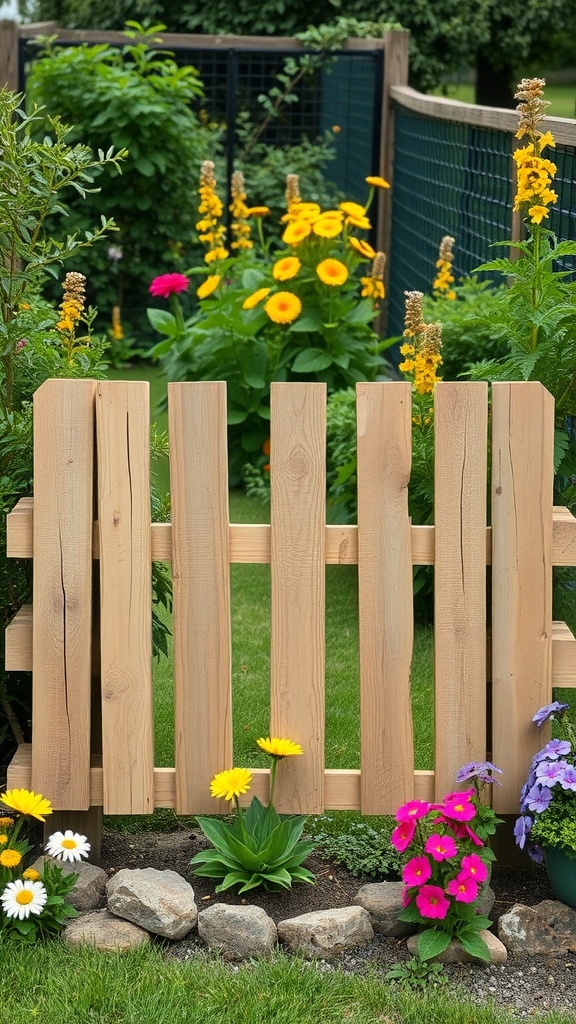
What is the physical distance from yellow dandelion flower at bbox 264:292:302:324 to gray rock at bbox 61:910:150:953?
412cm

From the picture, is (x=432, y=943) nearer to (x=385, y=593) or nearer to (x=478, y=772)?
(x=478, y=772)

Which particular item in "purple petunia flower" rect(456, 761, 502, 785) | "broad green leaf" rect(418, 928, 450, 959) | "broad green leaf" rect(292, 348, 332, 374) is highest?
"broad green leaf" rect(292, 348, 332, 374)

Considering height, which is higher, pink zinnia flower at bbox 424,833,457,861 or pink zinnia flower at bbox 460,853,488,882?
pink zinnia flower at bbox 424,833,457,861

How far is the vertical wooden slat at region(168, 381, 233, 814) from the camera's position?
277cm

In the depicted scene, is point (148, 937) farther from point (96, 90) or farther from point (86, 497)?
point (96, 90)

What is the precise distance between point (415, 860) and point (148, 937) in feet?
1.87

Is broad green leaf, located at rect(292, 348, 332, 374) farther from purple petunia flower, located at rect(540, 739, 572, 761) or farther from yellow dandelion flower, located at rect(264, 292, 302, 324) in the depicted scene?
purple petunia flower, located at rect(540, 739, 572, 761)

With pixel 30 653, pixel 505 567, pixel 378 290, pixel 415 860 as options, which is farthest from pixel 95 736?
pixel 378 290

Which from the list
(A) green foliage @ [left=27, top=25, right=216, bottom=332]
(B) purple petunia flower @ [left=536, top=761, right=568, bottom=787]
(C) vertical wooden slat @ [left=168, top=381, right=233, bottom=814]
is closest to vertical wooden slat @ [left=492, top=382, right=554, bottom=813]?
(B) purple petunia flower @ [left=536, top=761, right=568, bottom=787]

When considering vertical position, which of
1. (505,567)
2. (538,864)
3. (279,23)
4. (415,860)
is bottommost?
(538,864)

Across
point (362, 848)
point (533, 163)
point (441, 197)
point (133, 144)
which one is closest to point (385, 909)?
point (362, 848)

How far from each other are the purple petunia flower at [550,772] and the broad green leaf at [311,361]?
3911mm

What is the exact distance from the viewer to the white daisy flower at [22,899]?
2572mm

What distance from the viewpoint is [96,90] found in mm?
8883
